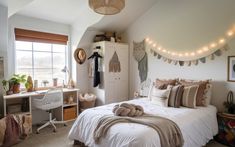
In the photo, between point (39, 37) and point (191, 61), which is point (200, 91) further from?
point (39, 37)

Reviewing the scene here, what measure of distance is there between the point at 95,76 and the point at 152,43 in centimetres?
159

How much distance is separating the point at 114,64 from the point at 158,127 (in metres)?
2.58

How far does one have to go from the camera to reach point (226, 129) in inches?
115

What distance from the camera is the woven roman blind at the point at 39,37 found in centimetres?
370

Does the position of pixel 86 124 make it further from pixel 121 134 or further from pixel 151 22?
pixel 151 22

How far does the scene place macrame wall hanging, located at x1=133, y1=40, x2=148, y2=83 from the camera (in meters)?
4.39

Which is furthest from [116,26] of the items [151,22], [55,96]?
[55,96]

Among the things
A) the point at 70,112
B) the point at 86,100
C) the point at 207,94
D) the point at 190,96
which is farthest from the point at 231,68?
the point at 70,112

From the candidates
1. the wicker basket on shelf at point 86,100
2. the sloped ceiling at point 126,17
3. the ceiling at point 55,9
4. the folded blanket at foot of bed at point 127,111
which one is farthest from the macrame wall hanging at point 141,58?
the folded blanket at foot of bed at point 127,111

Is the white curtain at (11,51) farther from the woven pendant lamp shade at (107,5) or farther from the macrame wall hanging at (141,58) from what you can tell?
the macrame wall hanging at (141,58)

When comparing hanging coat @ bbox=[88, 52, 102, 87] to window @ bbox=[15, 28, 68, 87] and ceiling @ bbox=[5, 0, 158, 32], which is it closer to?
ceiling @ bbox=[5, 0, 158, 32]

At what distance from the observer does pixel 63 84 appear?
4.48 meters

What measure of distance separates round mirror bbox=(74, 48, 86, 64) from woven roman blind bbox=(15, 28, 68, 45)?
1.31ft

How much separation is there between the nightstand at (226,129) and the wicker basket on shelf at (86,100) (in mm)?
2675
